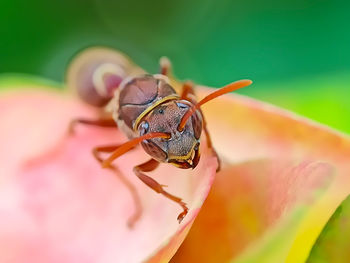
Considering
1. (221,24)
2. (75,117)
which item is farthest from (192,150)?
(221,24)

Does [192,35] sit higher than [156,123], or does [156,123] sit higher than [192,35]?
[192,35]

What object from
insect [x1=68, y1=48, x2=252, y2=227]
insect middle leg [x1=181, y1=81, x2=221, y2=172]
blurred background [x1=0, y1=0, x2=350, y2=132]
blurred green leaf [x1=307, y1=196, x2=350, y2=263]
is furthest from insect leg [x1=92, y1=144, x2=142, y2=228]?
blurred background [x1=0, y1=0, x2=350, y2=132]

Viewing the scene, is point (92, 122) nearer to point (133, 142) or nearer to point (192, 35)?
point (133, 142)

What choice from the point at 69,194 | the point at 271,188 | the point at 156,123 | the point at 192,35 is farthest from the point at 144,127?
the point at 192,35

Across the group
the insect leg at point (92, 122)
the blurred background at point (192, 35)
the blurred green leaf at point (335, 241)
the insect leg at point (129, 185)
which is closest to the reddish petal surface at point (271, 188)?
the blurred green leaf at point (335, 241)

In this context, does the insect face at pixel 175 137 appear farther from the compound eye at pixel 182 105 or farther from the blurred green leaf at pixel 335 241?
the blurred green leaf at pixel 335 241
